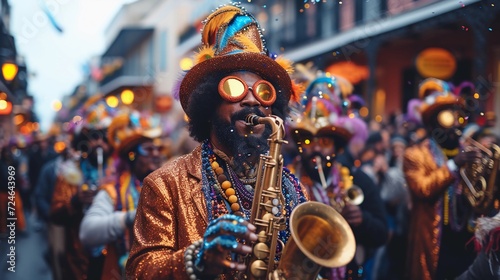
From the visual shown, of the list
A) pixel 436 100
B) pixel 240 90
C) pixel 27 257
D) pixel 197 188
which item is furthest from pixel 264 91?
pixel 27 257

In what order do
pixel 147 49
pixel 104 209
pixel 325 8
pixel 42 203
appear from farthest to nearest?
pixel 147 49
pixel 325 8
pixel 42 203
pixel 104 209

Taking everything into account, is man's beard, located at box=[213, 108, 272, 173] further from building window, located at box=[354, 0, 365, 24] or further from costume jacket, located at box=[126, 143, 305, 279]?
building window, located at box=[354, 0, 365, 24]

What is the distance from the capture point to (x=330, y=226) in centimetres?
265

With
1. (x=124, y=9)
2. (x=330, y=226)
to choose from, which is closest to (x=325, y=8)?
(x=330, y=226)

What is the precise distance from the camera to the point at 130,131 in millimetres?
5922

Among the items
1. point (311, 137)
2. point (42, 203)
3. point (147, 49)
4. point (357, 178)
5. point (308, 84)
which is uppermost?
point (308, 84)

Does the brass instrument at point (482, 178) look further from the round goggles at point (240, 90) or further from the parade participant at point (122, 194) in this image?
the parade participant at point (122, 194)

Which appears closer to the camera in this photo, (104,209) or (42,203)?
(104,209)

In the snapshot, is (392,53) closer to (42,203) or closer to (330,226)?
(42,203)

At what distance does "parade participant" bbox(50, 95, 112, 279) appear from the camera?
5891 mm

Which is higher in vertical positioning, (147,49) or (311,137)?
(311,137)

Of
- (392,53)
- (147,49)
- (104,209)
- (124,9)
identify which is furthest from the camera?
(124,9)

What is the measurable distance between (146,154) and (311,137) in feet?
5.03

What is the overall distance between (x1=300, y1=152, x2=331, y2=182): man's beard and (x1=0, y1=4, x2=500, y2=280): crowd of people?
11 mm
